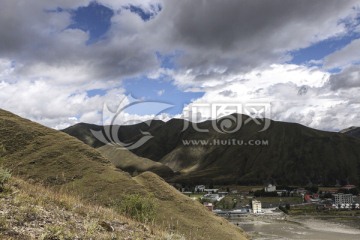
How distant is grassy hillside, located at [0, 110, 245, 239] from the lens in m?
70.1

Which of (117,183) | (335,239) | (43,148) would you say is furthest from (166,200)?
(335,239)

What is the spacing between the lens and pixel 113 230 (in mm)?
12492

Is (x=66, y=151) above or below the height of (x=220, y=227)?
above

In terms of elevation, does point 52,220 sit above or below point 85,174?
below

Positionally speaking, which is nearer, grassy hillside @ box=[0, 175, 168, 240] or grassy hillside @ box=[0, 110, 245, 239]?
grassy hillside @ box=[0, 175, 168, 240]

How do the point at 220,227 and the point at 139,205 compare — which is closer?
the point at 139,205

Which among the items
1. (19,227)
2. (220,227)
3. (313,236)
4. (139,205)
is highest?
(19,227)

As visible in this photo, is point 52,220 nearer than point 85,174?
Yes

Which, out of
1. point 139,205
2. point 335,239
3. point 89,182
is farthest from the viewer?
point 335,239

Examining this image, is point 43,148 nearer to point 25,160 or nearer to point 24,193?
point 25,160

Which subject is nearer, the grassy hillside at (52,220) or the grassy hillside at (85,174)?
the grassy hillside at (52,220)

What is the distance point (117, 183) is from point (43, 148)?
1902cm

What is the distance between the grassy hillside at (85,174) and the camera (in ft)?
230

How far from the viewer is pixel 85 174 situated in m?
75.3
